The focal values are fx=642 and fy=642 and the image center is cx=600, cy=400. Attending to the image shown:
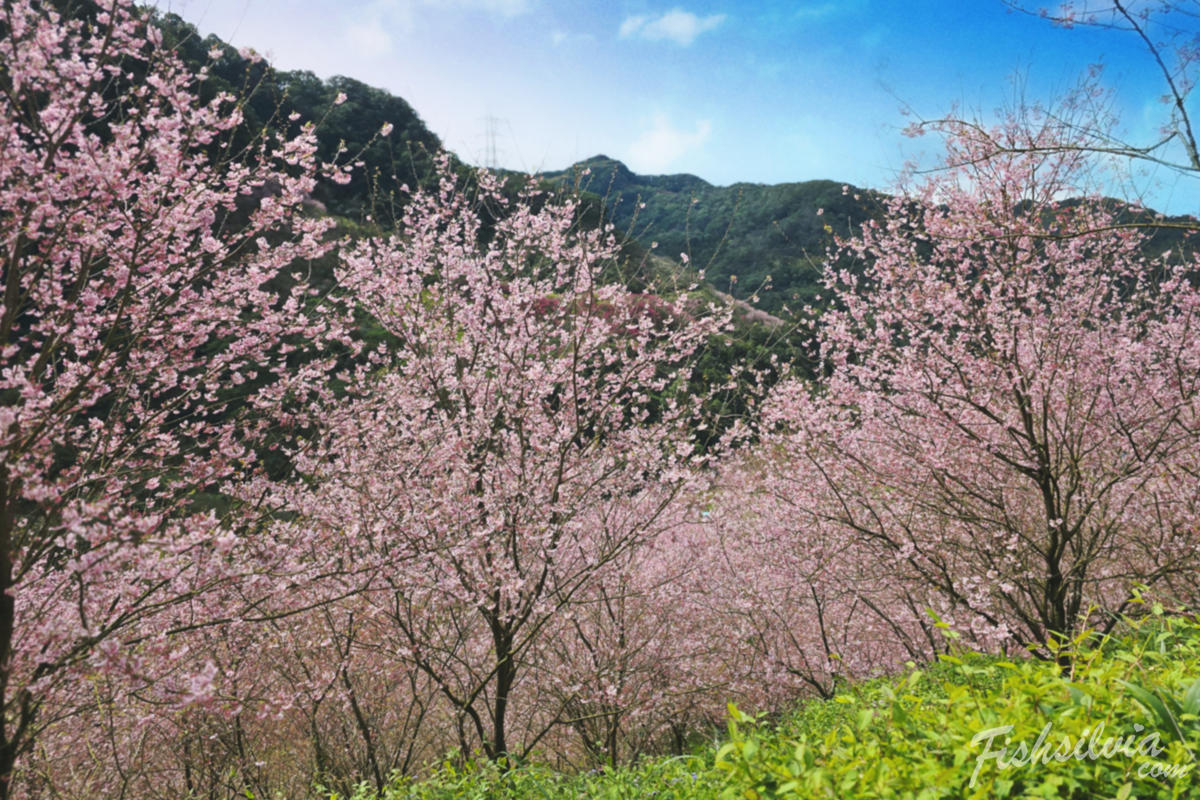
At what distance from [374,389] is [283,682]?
352cm

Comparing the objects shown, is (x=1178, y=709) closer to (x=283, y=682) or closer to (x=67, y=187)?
(x=67, y=187)

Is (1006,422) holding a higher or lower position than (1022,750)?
higher

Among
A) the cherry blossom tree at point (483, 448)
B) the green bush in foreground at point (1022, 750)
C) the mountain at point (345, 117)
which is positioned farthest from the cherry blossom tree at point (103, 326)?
the mountain at point (345, 117)

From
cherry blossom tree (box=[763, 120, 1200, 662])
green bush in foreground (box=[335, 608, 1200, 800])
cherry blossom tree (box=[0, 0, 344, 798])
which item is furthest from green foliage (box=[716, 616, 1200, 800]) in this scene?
cherry blossom tree (box=[763, 120, 1200, 662])

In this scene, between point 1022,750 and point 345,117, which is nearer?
point 1022,750

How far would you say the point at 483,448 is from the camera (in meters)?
6.57

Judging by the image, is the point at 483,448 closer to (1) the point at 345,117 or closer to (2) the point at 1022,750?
(2) the point at 1022,750

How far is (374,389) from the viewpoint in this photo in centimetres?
792

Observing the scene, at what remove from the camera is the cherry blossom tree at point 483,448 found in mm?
5984

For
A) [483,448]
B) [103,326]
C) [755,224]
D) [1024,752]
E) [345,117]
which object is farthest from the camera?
[755,224]

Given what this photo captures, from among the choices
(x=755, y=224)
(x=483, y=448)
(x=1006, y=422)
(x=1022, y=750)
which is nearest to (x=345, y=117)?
(x=483, y=448)

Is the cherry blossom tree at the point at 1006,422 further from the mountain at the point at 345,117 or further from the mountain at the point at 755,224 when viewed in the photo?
the mountain at the point at 755,224

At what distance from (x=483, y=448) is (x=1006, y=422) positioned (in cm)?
561

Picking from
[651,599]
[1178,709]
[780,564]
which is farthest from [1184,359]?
[1178,709]
